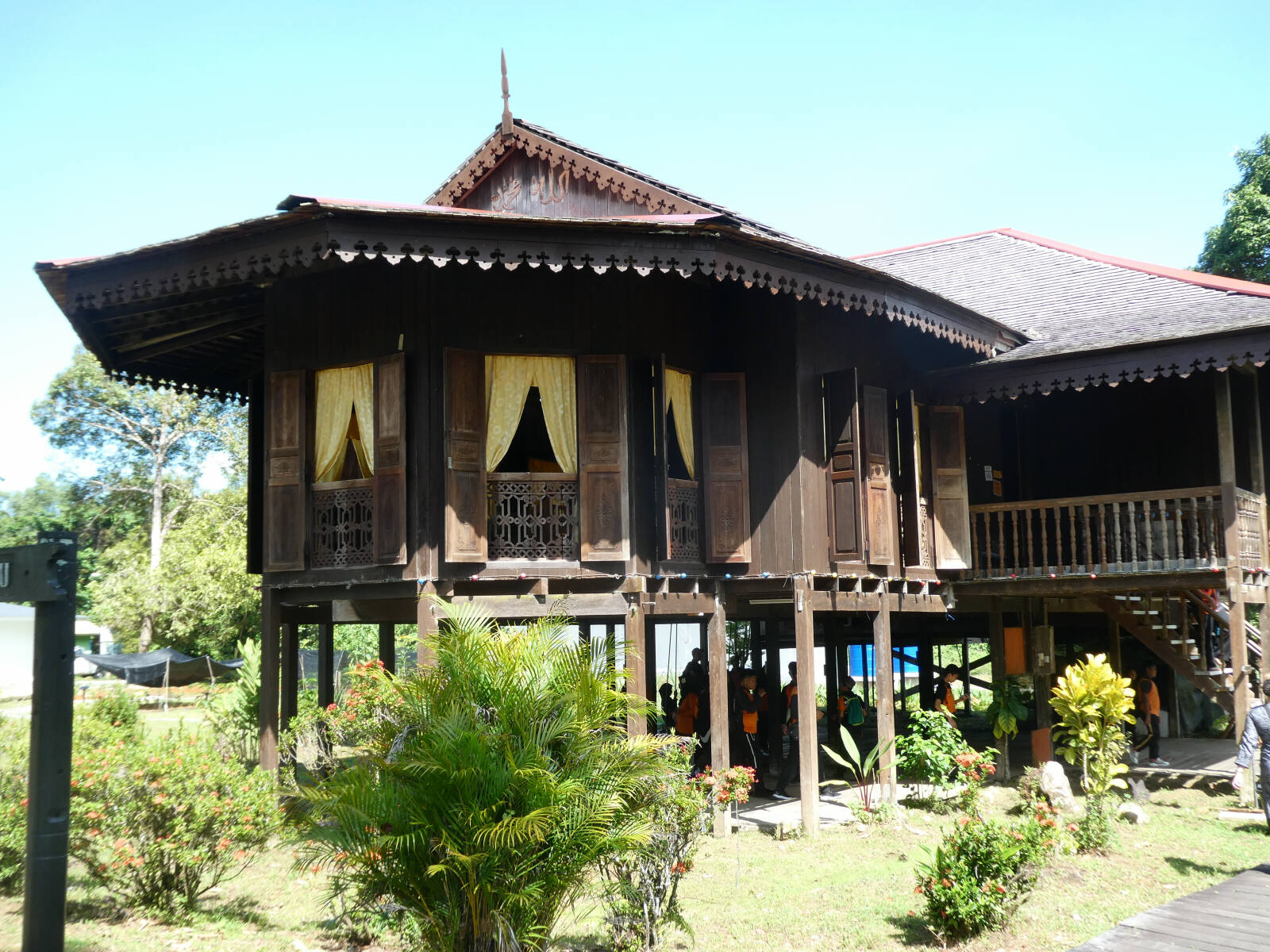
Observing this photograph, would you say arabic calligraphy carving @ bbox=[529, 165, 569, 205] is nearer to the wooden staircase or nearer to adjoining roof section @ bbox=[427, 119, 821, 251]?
adjoining roof section @ bbox=[427, 119, 821, 251]

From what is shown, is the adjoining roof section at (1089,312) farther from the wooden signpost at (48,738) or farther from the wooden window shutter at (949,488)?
the wooden signpost at (48,738)

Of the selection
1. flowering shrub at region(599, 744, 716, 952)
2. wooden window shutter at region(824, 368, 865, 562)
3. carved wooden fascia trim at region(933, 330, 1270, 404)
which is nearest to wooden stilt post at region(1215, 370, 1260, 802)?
carved wooden fascia trim at region(933, 330, 1270, 404)

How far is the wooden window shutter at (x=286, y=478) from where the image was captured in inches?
466

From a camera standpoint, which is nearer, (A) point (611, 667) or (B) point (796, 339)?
(A) point (611, 667)

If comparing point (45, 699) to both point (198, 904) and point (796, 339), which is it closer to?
point (198, 904)

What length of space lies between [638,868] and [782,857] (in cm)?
360

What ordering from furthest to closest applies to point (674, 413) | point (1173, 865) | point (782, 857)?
point (674, 413) → point (782, 857) → point (1173, 865)

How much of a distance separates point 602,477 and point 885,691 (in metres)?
4.04

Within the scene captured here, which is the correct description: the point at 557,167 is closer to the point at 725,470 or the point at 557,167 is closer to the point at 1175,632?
the point at 725,470

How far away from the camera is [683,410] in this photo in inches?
486

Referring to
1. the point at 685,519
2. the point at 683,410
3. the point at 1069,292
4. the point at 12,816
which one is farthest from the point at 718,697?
the point at 1069,292

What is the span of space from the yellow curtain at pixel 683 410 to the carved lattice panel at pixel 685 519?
21 cm

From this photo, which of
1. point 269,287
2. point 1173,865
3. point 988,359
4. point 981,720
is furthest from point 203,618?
point 1173,865

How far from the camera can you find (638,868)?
7.39m
